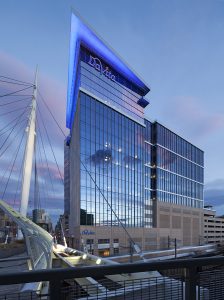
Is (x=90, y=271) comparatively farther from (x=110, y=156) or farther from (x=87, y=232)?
(x=110, y=156)

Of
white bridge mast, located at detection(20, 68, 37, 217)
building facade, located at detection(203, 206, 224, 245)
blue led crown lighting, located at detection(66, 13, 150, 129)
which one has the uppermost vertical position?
blue led crown lighting, located at detection(66, 13, 150, 129)

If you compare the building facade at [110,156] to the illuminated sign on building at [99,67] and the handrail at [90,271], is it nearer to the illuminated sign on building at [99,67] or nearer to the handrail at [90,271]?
the illuminated sign on building at [99,67]

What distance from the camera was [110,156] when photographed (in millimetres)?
59438

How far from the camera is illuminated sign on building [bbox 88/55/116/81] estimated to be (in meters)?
59.5

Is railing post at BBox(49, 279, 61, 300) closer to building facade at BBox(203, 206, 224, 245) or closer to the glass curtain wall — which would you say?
the glass curtain wall

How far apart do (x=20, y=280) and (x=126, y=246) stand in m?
60.2

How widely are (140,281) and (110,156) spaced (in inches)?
2220

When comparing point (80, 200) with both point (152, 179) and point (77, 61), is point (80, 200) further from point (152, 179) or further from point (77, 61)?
point (152, 179)

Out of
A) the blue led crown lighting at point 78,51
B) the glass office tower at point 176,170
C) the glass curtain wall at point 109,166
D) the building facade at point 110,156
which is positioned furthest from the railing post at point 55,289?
the glass office tower at point 176,170

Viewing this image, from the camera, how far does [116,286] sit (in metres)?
3.02

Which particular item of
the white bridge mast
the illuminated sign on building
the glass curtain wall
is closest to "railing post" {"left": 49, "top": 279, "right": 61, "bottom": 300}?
the white bridge mast

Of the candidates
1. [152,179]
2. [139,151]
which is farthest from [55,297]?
[152,179]

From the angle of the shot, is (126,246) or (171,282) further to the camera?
(126,246)

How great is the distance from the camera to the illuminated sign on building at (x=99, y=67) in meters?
59.5
